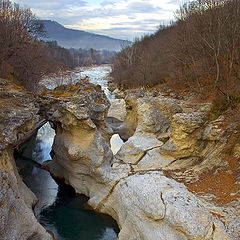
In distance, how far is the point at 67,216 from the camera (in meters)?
14.2

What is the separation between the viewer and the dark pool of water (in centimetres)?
1285

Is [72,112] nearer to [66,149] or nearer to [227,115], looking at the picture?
[66,149]

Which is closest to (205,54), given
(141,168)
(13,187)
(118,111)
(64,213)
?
(118,111)

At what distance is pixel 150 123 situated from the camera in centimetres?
1969

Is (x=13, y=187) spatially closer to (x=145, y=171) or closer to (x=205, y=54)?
(x=145, y=171)

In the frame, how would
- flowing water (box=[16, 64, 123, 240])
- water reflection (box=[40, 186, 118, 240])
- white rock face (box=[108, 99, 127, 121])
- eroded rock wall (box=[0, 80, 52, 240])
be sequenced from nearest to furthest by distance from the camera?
eroded rock wall (box=[0, 80, 52, 240]) < water reflection (box=[40, 186, 118, 240]) < flowing water (box=[16, 64, 123, 240]) < white rock face (box=[108, 99, 127, 121])

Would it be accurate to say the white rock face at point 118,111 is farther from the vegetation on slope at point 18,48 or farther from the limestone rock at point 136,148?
the limestone rock at point 136,148

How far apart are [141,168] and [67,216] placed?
4.74 meters

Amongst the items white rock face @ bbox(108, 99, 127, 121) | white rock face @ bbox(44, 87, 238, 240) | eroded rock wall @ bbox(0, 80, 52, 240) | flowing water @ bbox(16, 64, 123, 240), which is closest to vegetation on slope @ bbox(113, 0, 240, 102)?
white rock face @ bbox(44, 87, 238, 240)

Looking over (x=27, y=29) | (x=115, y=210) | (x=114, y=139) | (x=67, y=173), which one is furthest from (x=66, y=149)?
(x=27, y=29)

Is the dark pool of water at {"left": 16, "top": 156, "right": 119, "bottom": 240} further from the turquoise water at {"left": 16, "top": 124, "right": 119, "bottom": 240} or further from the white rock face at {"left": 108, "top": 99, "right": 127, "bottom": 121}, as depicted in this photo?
the white rock face at {"left": 108, "top": 99, "right": 127, "bottom": 121}

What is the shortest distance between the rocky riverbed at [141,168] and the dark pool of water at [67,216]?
588 millimetres

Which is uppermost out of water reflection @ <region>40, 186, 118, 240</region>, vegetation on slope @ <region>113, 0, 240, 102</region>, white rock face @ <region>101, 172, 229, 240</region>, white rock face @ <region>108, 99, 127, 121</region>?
vegetation on slope @ <region>113, 0, 240, 102</region>

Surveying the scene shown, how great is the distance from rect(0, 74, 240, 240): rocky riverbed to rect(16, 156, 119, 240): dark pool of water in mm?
588
